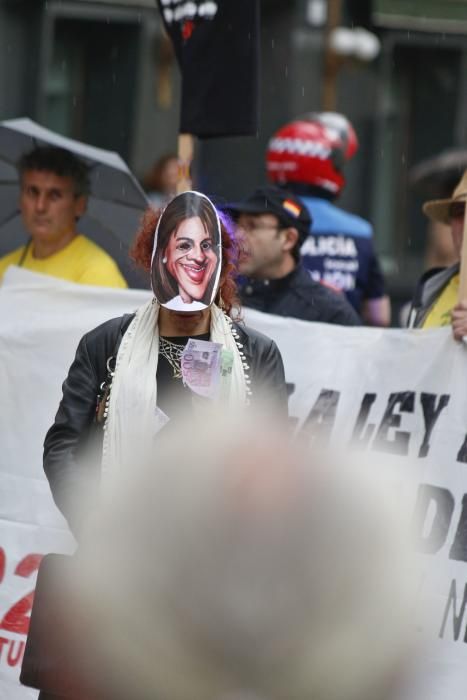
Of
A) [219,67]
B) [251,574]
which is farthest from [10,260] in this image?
[251,574]

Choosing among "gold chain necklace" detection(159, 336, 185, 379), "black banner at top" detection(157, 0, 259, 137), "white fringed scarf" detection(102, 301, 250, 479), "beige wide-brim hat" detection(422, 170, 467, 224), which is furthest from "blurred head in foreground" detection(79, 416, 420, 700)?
"black banner at top" detection(157, 0, 259, 137)

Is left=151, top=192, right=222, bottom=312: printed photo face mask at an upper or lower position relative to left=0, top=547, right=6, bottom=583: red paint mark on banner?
upper

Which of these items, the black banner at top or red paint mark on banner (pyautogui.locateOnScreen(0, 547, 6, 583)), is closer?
red paint mark on banner (pyautogui.locateOnScreen(0, 547, 6, 583))

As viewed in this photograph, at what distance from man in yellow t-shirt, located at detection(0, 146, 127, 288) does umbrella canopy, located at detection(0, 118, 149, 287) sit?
0.11 metres

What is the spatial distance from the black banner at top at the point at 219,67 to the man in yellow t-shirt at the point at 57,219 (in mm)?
663

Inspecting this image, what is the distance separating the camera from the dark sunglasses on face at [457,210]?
588 cm

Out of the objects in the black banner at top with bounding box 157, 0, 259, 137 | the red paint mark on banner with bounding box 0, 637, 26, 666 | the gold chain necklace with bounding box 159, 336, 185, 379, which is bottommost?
the red paint mark on banner with bounding box 0, 637, 26, 666

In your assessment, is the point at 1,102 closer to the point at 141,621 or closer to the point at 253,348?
the point at 253,348

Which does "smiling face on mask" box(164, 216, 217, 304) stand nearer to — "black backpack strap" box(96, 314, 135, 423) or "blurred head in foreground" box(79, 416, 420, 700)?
"black backpack strap" box(96, 314, 135, 423)

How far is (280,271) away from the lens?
21.3 ft

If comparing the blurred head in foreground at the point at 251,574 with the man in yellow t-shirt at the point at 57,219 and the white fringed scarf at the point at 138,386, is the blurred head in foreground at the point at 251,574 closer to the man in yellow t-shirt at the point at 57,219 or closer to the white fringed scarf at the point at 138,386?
the white fringed scarf at the point at 138,386

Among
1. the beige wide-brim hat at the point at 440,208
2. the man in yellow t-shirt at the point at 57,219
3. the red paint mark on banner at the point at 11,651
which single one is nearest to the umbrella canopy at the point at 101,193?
the man in yellow t-shirt at the point at 57,219

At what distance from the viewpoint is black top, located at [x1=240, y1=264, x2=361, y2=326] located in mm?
6398

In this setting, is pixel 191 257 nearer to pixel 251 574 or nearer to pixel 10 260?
pixel 251 574
